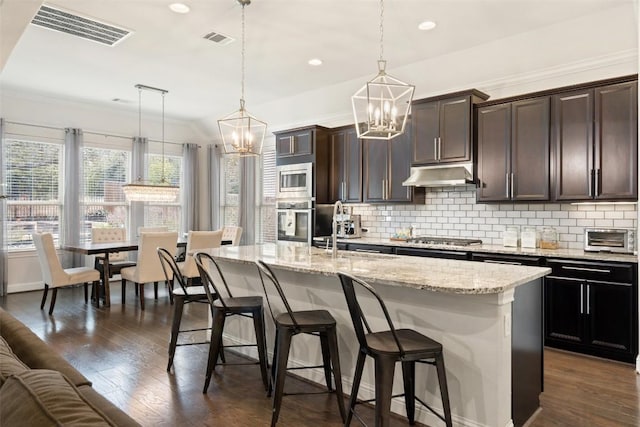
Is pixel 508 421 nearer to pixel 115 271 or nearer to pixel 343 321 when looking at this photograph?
pixel 343 321

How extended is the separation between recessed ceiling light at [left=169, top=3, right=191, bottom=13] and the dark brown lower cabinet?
13.3ft

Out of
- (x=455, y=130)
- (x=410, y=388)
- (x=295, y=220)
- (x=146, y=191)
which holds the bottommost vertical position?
(x=410, y=388)

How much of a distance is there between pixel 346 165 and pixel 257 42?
89.1 inches

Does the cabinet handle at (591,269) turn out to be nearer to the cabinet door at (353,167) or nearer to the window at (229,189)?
the cabinet door at (353,167)

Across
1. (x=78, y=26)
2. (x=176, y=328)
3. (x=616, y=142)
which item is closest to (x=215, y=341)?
(x=176, y=328)

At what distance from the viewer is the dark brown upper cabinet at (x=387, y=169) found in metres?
5.54

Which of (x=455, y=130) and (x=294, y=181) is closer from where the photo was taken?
(x=455, y=130)

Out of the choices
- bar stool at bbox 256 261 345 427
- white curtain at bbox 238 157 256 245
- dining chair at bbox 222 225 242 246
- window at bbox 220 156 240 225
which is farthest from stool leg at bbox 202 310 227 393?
window at bbox 220 156 240 225

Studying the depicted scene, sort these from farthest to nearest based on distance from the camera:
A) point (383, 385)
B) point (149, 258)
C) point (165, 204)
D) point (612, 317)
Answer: point (165, 204), point (149, 258), point (612, 317), point (383, 385)

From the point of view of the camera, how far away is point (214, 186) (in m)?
8.70

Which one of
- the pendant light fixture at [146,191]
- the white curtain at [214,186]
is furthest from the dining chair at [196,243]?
the white curtain at [214,186]

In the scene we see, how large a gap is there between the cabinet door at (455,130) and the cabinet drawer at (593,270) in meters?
1.51

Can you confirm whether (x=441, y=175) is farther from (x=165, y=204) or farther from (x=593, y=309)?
(x=165, y=204)

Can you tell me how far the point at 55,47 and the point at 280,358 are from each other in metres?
4.41
